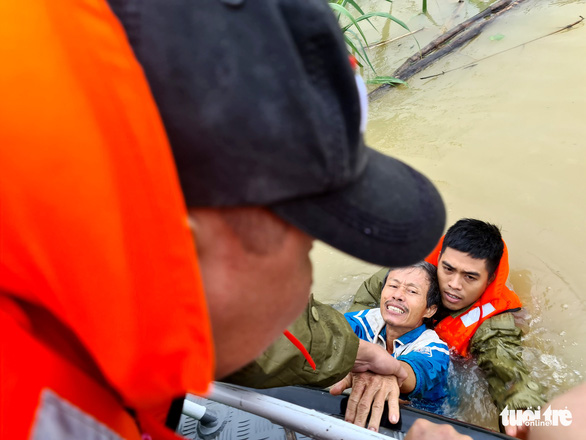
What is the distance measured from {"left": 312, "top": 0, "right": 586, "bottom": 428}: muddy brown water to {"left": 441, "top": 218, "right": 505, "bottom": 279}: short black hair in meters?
0.50

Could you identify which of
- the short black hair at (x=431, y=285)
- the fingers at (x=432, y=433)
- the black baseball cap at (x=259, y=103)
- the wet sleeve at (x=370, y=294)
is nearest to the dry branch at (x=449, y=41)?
the wet sleeve at (x=370, y=294)

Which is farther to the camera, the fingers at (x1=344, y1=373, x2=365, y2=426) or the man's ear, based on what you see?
the man's ear

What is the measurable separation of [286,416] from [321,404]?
1.39ft

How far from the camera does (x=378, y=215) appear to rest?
2.09ft

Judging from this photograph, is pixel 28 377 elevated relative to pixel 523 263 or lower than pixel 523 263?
elevated

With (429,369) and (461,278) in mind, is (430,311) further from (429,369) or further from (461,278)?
(429,369)

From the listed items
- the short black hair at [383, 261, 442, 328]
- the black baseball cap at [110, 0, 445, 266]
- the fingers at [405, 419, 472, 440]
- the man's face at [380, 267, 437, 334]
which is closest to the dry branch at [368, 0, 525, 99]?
the short black hair at [383, 261, 442, 328]

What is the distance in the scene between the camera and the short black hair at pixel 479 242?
2.48m

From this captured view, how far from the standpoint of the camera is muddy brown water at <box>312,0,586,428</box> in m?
2.62

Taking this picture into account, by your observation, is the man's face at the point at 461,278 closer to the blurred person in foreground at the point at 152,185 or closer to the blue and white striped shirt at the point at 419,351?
the blue and white striped shirt at the point at 419,351

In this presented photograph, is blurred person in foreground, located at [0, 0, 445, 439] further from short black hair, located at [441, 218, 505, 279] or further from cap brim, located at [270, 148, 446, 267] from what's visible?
short black hair, located at [441, 218, 505, 279]

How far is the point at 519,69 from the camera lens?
4012 mm

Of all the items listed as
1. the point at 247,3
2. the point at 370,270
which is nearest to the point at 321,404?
the point at 247,3

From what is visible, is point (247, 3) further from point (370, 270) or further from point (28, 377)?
point (370, 270)
